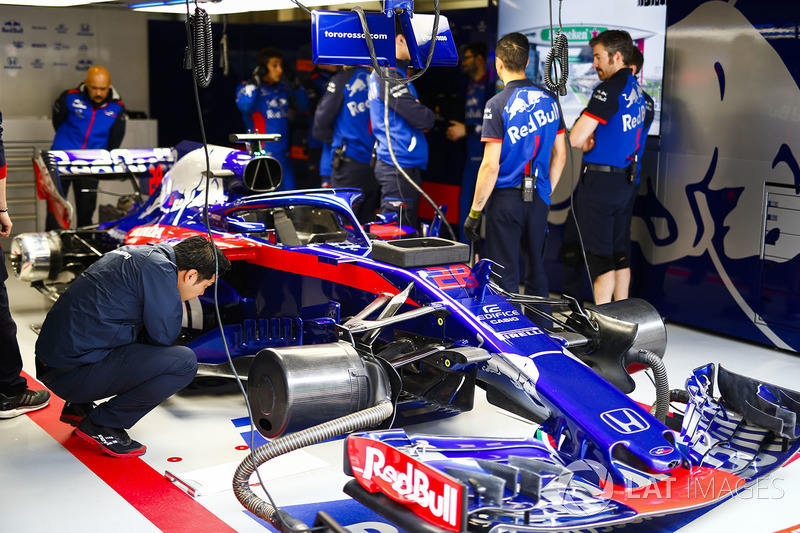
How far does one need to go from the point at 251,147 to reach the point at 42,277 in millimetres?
1767

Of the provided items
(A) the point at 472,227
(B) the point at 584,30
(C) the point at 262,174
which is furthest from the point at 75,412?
(B) the point at 584,30

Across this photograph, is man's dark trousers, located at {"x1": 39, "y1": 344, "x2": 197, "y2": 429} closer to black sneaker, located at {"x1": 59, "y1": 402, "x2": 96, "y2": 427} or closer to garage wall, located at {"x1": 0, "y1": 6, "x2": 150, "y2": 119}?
black sneaker, located at {"x1": 59, "y1": 402, "x2": 96, "y2": 427}

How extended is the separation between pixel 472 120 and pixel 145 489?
5654 millimetres

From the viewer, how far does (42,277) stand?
6.04 meters

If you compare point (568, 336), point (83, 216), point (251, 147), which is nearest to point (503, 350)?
point (568, 336)

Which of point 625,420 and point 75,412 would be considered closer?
point 625,420

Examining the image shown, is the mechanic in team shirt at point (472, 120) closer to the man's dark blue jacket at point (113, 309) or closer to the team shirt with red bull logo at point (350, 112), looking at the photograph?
the team shirt with red bull logo at point (350, 112)

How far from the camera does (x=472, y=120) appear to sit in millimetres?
8641

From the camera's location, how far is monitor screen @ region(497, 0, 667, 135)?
6.87 metres

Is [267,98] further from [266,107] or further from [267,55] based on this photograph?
[267,55]

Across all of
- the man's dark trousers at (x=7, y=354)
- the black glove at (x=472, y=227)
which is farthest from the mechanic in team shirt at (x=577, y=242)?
the man's dark trousers at (x=7, y=354)

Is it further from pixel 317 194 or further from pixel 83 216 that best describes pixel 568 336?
pixel 83 216

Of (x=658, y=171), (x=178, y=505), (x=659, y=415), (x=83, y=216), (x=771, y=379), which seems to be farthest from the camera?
(x=83, y=216)

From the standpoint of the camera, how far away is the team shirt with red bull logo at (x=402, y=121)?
22.8ft
